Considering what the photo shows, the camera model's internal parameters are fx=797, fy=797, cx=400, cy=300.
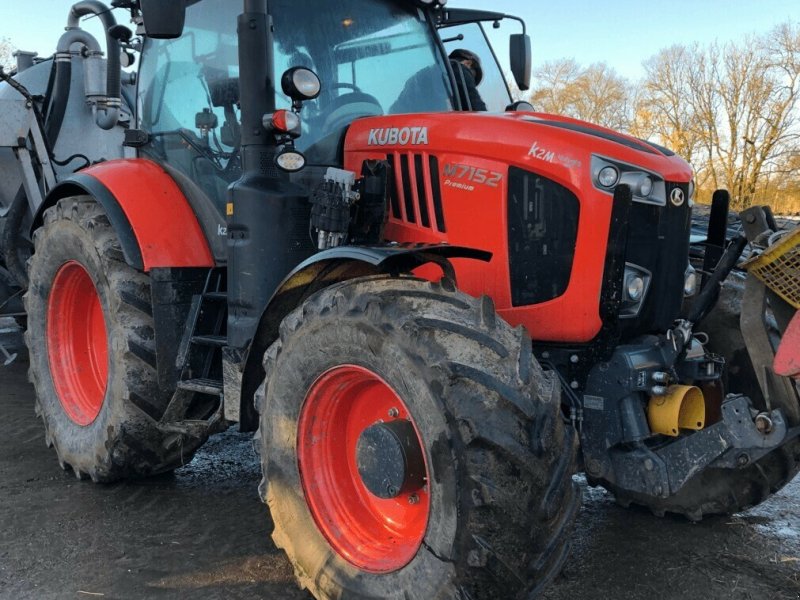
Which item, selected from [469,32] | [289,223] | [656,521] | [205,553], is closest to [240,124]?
[289,223]

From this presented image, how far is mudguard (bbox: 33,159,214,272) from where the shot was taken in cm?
377

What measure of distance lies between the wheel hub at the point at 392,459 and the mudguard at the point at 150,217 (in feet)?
5.28

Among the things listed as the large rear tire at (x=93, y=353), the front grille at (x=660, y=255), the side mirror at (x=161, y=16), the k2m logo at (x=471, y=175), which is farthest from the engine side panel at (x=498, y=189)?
the large rear tire at (x=93, y=353)

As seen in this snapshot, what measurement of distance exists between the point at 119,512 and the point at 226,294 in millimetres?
1167

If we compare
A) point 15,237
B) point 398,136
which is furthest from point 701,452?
point 15,237

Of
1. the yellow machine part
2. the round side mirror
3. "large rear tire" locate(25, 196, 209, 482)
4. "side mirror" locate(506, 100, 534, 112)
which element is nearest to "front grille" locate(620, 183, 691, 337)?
the yellow machine part

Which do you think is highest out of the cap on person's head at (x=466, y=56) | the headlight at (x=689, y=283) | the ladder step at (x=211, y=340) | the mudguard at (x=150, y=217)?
the cap on person's head at (x=466, y=56)

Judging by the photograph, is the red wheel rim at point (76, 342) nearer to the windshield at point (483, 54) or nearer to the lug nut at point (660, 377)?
the windshield at point (483, 54)

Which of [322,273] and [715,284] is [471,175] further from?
[715,284]

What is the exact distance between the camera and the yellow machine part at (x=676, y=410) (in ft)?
9.31

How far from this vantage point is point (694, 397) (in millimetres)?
2938

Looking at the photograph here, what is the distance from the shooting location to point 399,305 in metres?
2.53

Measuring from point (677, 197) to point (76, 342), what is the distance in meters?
3.43

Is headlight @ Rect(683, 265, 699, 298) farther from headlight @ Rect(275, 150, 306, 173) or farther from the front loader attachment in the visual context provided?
headlight @ Rect(275, 150, 306, 173)
